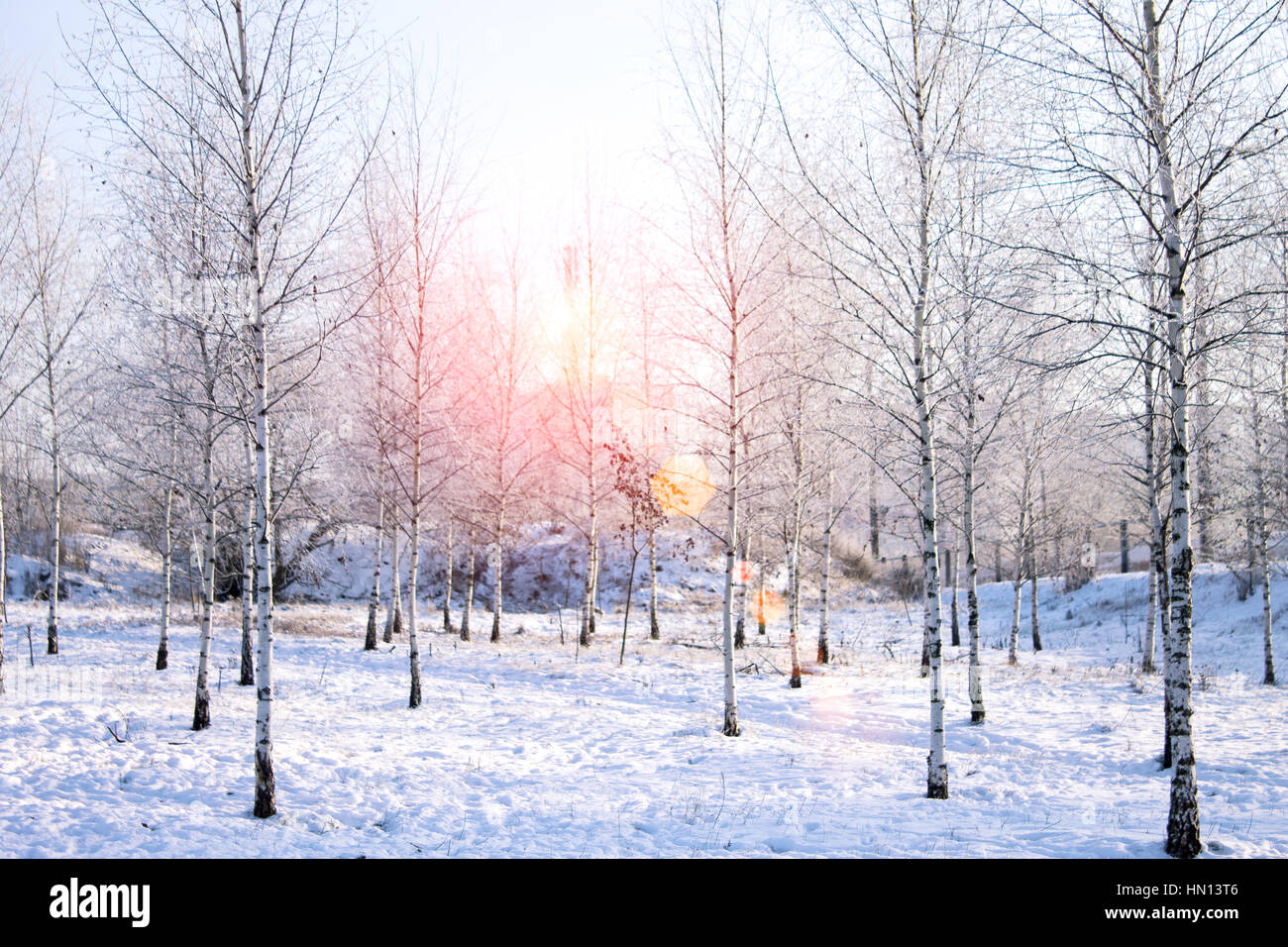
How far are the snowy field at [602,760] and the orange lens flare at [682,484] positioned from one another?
400 cm

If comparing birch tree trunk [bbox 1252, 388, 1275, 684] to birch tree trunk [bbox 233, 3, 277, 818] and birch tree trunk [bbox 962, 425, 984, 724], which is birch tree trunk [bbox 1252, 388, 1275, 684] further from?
birch tree trunk [bbox 233, 3, 277, 818]

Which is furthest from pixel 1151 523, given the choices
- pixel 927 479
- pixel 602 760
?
pixel 602 760

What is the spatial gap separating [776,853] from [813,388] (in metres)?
10.5

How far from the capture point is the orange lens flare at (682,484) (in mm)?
15500

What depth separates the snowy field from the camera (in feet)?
19.8

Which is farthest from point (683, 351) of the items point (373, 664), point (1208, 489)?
point (1208, 489)

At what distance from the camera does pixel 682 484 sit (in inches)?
890

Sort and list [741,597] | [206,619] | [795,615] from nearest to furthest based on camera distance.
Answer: [206,619] < [795,615] < [741,597]

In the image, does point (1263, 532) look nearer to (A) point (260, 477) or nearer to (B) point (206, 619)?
(A) point (260, 477)

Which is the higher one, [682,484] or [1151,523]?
[682,484]

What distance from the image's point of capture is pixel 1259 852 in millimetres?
5461

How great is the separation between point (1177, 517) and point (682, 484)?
17310mm

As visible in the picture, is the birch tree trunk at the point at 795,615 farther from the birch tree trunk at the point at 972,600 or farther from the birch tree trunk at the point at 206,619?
the birch tree trunk at the point at 206,619

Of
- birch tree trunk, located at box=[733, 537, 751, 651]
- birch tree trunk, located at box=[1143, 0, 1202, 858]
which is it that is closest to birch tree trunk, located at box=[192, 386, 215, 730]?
birch tree trunk, located at box=[1143, 0, 1202, 858]
